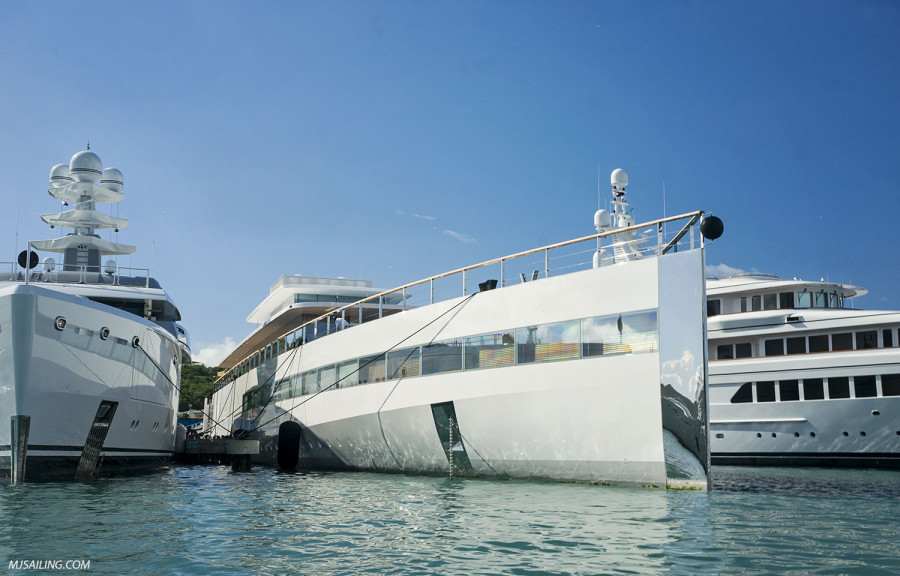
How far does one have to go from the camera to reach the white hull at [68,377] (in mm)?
15867

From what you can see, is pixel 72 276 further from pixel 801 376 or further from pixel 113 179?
pixel 801 376

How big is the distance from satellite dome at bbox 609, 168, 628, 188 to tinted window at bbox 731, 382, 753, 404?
9932 mm

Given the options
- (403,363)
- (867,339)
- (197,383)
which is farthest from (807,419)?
(197,383)

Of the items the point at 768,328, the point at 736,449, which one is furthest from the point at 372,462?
the point at 768,328

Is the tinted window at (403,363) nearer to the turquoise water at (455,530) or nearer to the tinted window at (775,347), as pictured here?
the turquoise water at (455,530)

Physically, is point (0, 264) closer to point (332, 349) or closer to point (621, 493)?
point (332, 349)

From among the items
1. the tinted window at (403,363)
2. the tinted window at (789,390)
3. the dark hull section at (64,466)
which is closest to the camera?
the dark hull section at (64,466)

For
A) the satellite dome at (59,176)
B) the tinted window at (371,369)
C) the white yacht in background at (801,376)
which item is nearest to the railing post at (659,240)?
the tinted window at (371,369)

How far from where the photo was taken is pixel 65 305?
55.3 ft

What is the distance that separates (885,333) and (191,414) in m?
62.8

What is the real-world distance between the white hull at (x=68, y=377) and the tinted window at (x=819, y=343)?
78.4ft

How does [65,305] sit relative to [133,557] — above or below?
above

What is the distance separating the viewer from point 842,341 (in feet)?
94.6

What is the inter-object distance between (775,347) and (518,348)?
17722mm
